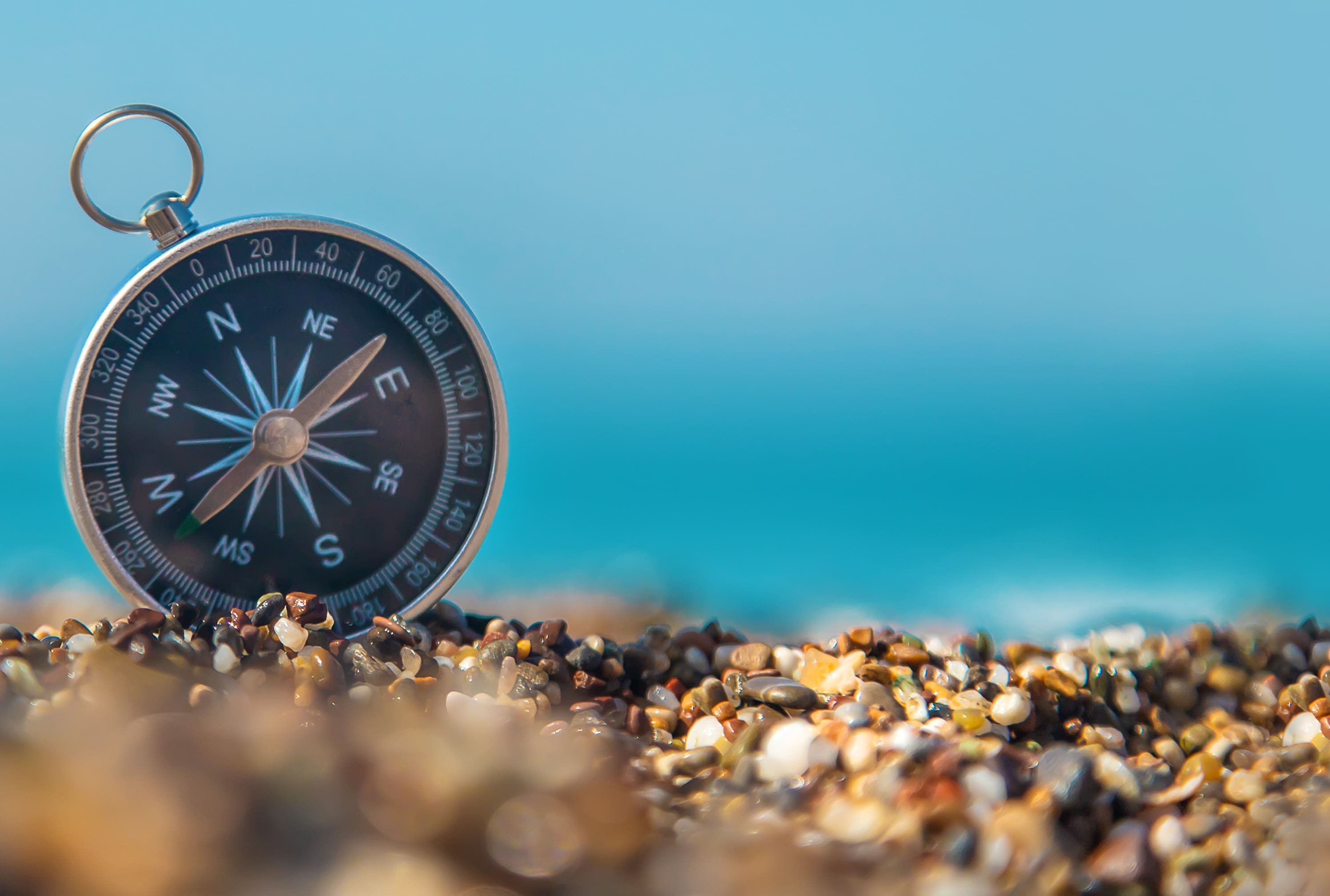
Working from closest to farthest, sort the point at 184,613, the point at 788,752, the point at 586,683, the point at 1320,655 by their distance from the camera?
the point at 788,752 < the point at 184,613 < the point at 586,683 < the point at 1320,655

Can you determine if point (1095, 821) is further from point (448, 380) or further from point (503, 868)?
point (448, 380)

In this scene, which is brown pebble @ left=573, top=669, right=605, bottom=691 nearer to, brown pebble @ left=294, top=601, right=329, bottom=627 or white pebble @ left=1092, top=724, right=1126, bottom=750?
brown pebble @ left=294, top=601, right=329, bottom=627

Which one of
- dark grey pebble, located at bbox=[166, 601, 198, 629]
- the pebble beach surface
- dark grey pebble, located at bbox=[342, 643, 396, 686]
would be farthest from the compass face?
dark grey pebble, located at bbox=[342, 643, 396, 686]

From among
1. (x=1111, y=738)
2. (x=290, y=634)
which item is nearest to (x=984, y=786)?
(x=1111, y=738)

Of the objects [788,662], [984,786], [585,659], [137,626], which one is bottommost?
[984,786]

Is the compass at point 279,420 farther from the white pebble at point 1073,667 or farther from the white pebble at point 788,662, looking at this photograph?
the white pebble at point 1073,667

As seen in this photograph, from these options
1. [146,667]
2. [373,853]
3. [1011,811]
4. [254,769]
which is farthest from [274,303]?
[1011,811]

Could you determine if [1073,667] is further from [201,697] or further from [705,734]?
[201,697]
